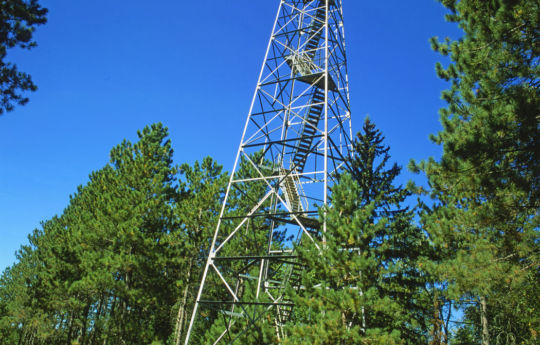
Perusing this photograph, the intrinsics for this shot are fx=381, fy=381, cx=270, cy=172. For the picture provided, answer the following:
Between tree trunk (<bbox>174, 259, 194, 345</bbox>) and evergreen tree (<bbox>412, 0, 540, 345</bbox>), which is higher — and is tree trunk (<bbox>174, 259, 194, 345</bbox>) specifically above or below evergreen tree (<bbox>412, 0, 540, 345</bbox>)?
below

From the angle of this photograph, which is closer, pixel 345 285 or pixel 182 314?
pixel 345 285

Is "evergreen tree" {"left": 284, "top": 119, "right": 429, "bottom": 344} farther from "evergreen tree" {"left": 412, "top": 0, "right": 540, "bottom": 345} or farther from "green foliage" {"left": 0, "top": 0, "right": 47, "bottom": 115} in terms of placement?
"green foliage" {"left": 0, "top": 0, "right": 47, "bottom": 115}

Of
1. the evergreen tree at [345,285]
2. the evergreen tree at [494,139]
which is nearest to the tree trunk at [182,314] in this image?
the evergreen tree at [345,285]

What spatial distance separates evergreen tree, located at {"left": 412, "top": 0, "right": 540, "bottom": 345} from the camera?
6.96 metres

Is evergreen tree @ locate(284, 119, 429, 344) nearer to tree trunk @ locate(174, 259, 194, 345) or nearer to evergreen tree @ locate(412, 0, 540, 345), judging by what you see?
evergreen tree @ locate(412, 0, 540, 345)

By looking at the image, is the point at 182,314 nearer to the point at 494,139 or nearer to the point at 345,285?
the point at 345,285

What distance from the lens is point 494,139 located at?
23.5 ft

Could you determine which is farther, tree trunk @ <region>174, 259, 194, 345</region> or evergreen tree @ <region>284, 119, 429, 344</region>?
tree trunk @ <region>174, 259, 194, 345</region>

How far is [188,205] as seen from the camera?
58.7ft

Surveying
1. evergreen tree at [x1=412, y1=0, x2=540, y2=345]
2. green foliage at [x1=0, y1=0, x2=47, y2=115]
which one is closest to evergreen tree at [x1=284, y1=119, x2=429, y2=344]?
evergreen tree at [x1=412, y1=0, x2=540, y2=345]

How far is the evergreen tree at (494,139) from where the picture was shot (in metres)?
Result: 6.96

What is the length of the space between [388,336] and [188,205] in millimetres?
12394

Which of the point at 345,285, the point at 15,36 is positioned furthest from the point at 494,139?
the point at 15,36

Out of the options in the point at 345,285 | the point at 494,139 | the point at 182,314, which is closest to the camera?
the point at 494,139
